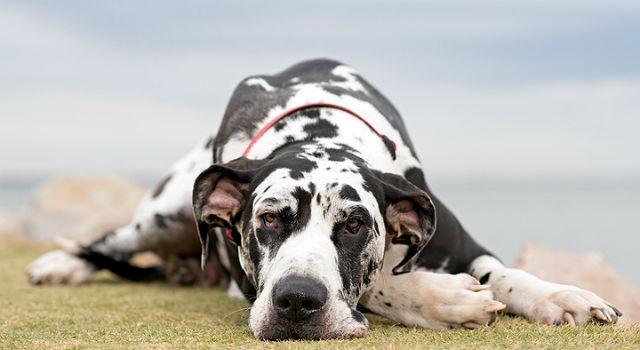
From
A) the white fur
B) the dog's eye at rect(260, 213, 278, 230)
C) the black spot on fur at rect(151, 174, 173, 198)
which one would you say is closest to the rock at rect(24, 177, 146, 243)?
the black spot on fur at rect(151, 174, 173, 198)

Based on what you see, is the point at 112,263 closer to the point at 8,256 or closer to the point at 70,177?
the point at 8,256

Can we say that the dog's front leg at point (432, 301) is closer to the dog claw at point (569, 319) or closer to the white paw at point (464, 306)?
the white paw at point (464, 306)

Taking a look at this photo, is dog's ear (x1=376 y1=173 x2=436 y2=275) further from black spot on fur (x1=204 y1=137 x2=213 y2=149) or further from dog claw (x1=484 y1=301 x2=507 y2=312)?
black spot on fur (x1=204 y1=137 x2=213 y2=149)

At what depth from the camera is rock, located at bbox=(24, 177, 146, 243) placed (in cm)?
1108

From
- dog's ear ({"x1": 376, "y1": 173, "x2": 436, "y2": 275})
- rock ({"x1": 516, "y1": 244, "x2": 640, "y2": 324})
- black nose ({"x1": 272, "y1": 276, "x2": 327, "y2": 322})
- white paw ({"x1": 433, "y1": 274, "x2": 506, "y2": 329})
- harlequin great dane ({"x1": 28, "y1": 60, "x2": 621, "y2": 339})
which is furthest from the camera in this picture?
A: rock ({"x1": 516, "y1": 244, "x2": 640, "y2": 324})

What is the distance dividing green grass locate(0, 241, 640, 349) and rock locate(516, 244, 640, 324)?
8.23ft

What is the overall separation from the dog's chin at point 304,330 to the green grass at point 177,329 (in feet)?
0.19

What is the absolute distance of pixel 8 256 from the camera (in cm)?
868

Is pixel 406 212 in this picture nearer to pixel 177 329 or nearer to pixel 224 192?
pixel 224 192

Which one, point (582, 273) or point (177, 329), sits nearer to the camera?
point (177, 329)

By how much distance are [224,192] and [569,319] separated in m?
1.49

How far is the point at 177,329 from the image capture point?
3.79 m

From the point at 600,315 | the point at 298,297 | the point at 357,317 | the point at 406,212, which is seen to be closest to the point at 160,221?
the point at 406,212

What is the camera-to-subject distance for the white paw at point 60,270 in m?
6.23
